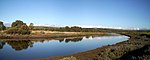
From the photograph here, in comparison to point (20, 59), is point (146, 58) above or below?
above

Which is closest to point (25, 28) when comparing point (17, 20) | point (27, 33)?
point (27, 33)

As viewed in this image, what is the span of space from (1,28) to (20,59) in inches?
3155

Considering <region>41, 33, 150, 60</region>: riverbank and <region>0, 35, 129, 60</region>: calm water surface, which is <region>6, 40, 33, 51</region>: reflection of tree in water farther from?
<region>41, 33, 150, 60</region>: riverbank

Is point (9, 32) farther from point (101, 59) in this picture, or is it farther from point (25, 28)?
point (101, 59)

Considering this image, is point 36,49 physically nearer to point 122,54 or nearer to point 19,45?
point 19,45

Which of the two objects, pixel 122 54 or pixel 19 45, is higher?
pixel 122 54

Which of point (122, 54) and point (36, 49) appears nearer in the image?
point (122, 54)

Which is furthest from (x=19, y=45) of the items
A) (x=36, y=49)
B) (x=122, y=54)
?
(x=122, y=54)

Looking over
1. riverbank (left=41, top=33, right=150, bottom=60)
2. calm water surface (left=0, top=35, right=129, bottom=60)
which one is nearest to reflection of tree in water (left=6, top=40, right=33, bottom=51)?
calm water surface (left=0, top=35, right=129, bottom=60)

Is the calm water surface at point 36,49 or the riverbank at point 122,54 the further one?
the calm water surface at point 36,49

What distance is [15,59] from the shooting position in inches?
935

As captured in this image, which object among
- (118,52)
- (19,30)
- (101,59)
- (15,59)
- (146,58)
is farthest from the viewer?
(19,30)

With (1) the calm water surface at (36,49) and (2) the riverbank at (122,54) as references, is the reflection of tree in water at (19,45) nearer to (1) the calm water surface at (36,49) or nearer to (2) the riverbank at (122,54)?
(1) the calm water surface at (36,49)

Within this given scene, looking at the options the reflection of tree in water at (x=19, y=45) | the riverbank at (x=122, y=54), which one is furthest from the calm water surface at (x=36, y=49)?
the riverbank at (x=122, y=54)
